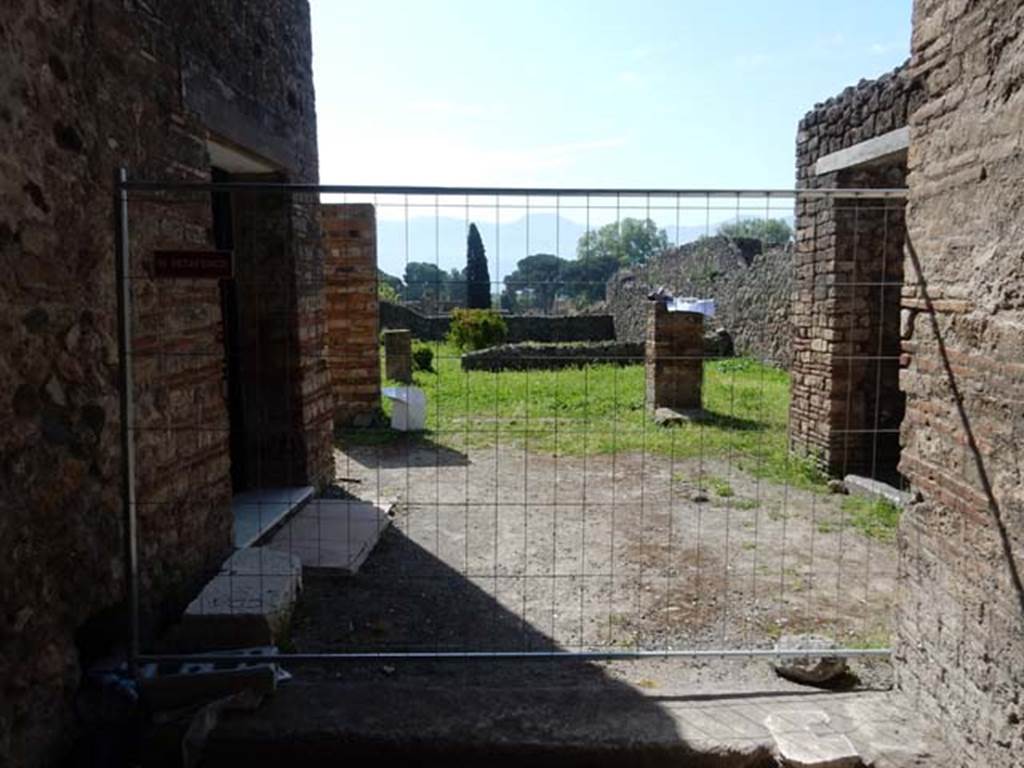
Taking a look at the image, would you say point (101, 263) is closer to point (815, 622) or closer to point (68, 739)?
point (68, 739)

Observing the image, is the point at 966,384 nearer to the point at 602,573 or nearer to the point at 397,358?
the point at 602,573

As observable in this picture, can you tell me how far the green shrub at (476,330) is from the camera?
17.5 meters

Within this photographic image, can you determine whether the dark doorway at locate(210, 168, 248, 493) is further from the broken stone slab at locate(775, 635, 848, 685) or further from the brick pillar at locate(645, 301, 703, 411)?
the brick pillar at locate(645, 301, 703, 411)

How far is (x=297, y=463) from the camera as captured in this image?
6.14 m

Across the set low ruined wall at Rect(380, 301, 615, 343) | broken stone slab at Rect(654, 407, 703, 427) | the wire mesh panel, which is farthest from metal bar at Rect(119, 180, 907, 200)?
low ruined wall at Rect(380, 301, 615, 343)

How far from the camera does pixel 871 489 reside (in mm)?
6566

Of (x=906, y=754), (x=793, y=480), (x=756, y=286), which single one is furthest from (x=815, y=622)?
(x=756, y=286)

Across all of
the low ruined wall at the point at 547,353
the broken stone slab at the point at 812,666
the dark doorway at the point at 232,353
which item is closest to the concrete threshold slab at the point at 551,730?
the broken stone slab at the point at 812,666

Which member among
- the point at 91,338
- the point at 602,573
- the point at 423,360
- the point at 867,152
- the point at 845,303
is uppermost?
the point at 867,152

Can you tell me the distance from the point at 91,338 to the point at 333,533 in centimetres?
251

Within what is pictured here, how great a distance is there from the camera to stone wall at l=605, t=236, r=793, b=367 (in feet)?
54.8

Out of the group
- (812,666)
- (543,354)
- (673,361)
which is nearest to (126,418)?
(812,666)

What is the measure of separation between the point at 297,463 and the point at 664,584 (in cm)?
291

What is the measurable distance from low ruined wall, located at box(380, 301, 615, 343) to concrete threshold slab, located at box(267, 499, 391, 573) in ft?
46.2
